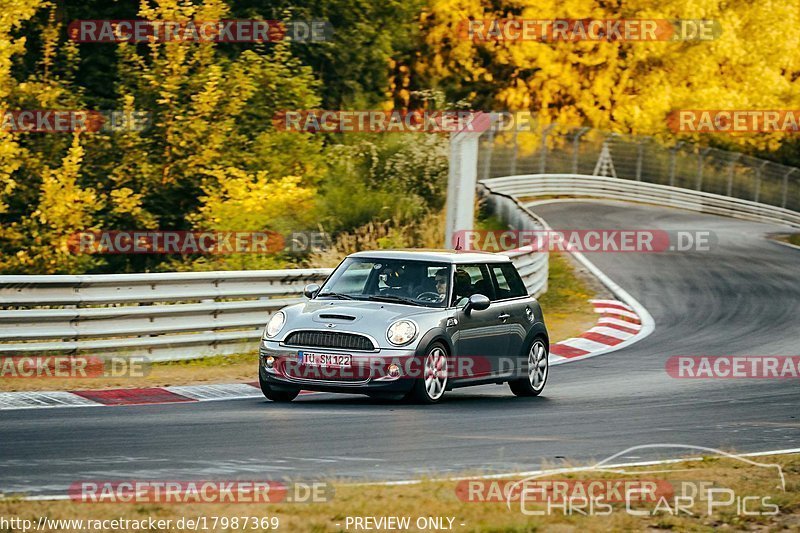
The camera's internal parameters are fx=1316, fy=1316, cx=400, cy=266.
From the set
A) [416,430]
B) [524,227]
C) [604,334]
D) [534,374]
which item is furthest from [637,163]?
[416,430]

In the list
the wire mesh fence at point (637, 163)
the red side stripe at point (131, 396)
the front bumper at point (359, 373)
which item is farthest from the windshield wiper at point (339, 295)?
the wire mesh fence at point (637, 163)

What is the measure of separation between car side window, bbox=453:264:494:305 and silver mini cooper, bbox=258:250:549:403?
0.04ft

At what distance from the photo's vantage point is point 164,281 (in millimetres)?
15406

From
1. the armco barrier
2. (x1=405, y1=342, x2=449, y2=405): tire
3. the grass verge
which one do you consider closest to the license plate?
(x1=405, y1=342, x2=449, y2=405): tire

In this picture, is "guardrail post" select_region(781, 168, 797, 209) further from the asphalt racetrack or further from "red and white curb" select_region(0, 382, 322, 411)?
"red and white curb" select_region(0, 382, 322, 411)

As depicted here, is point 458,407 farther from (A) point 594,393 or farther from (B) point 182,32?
(B) point 182,32

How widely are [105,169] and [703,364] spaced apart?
13239 mm

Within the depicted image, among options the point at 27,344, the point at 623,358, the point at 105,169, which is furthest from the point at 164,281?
the point at 105,169

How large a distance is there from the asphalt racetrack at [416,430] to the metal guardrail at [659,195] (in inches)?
1177

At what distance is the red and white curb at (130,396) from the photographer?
12.2 m

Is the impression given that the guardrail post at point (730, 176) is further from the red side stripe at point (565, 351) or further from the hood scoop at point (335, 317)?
the hood scoop at point (335, 317)

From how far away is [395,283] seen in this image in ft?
43.8

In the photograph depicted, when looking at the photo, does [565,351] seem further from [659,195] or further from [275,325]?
[659,195]

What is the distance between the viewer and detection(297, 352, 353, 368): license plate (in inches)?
484
